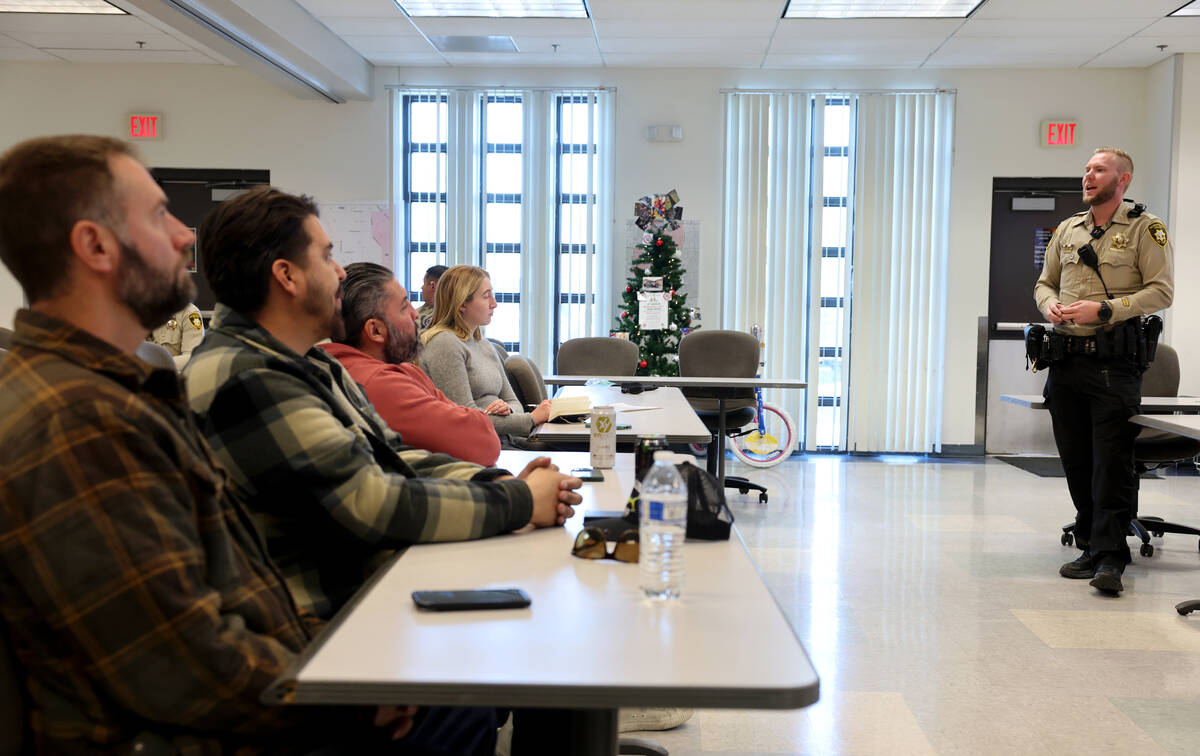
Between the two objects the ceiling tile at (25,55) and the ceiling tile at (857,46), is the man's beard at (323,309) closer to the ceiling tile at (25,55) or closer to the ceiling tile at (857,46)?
the ceiling tile at (857,46)

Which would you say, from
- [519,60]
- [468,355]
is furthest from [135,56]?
[468,355]

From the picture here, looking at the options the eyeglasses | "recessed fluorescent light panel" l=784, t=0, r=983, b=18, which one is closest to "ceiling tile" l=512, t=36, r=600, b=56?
"recessed fluorescent light panel" l=784, t=0, r=983, b=18

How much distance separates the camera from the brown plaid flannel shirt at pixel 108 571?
110cm

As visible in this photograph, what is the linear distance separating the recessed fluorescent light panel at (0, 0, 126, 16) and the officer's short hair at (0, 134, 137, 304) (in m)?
5.94

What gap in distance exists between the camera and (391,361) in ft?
8.55

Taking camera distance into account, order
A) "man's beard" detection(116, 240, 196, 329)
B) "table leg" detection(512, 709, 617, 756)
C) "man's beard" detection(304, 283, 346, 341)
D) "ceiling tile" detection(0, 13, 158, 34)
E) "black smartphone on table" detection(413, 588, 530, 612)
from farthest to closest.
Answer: "ceiling tile" detection(0, 13, 158, 34), "man's beard" detection(304, 283, 346, 341), "table leg" detection(512, 709, 617, 756), "black smartphone on table" detection(413, 588, 530, 612), "man's beard" detection(116, 240, 196, 329)

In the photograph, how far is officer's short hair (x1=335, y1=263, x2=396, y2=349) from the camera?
8.25 feet

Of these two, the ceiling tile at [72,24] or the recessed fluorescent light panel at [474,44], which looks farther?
the recessed fluorescent light panel at [474,44]

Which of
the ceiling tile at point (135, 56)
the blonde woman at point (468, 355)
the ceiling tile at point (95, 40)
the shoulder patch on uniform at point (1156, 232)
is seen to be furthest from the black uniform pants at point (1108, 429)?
the ceiling tile at point (135, 56)

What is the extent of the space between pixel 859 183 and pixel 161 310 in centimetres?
724

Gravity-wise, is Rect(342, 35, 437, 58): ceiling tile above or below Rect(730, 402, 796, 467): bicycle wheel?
above

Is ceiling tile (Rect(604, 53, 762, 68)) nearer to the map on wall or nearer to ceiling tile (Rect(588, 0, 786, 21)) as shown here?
ceiling tile (Rect(588, 0, 786, 21))

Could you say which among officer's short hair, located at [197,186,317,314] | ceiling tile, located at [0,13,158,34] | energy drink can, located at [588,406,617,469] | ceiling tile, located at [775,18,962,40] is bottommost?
energy drink can, located at [588,406,617,469]

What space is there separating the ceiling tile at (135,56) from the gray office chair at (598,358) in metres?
3.74
